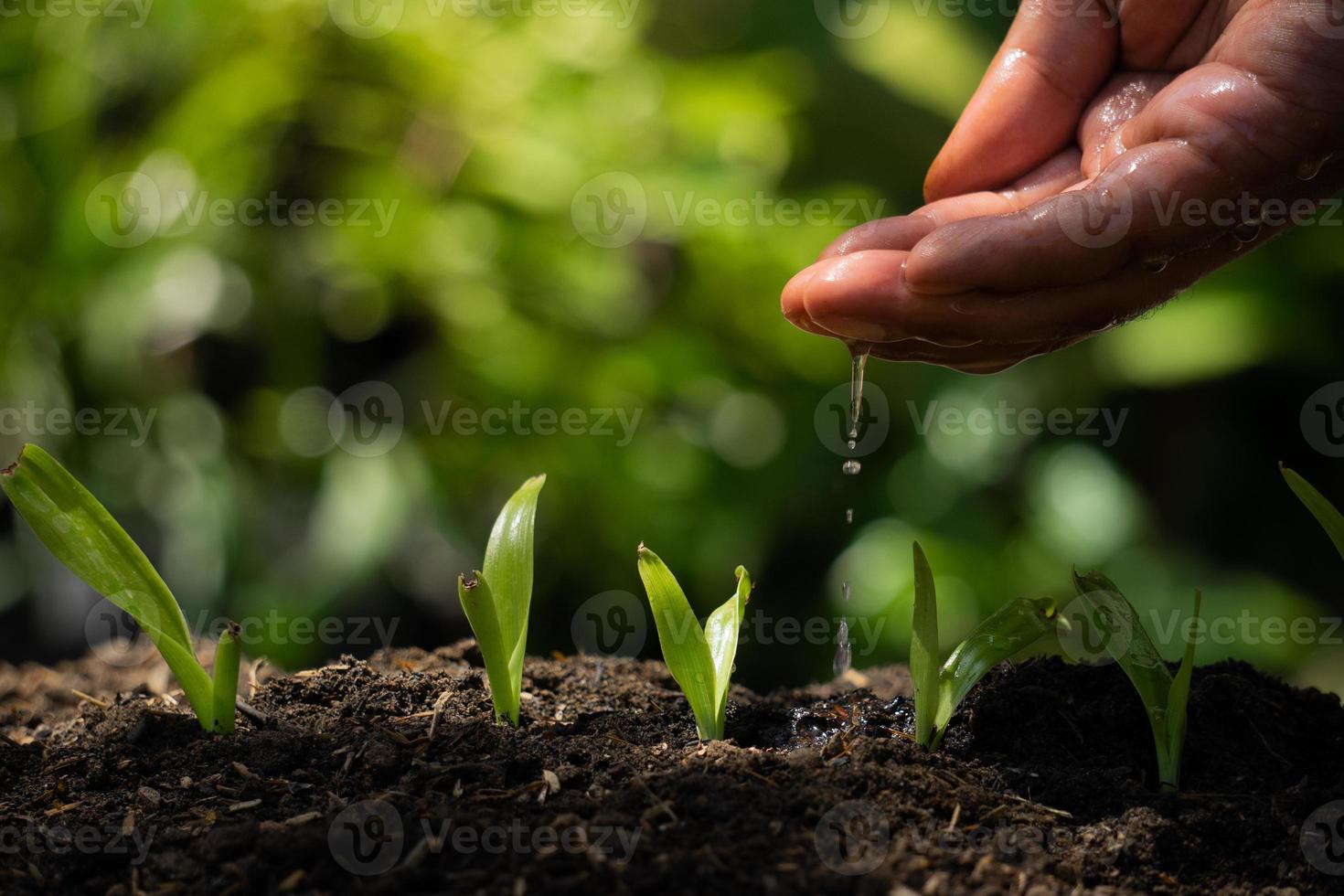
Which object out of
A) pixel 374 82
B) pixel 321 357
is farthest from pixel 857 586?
pixel 374 82

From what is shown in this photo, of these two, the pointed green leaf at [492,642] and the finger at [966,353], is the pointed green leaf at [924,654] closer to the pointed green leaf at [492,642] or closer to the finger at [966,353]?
the finger at [966,353]

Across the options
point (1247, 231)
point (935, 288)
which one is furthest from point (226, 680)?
point (1247, 231)

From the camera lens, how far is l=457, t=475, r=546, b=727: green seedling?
54.5 inches

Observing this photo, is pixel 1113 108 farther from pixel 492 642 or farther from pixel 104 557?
pixel 104 557

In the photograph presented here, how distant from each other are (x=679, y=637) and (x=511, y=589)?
25 cm

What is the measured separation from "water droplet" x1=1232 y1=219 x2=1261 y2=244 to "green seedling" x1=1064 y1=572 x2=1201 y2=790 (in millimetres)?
506

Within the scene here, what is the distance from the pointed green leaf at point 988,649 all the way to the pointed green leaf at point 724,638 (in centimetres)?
27

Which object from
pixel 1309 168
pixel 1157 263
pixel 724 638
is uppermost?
pixel 1309 168

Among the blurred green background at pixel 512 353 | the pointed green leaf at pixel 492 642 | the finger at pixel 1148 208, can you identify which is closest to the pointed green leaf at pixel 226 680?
the pointed green leaf at pixel 492 642

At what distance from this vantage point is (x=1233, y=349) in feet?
8.73

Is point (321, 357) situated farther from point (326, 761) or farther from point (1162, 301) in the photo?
point (1162, 301)

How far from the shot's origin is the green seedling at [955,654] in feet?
4.37

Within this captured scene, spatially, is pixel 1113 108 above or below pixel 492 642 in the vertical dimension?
above

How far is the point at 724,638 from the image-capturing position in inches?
56.9
